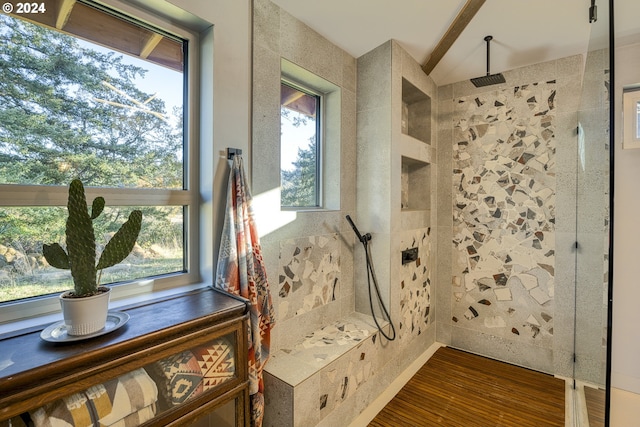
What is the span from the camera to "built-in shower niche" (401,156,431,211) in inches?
113

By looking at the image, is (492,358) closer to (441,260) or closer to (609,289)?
(441,260)

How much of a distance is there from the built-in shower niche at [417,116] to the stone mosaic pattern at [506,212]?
0.30 meters

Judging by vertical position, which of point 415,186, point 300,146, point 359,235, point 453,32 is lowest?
point 359,235

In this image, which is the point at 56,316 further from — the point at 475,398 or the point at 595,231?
the point at 475,398

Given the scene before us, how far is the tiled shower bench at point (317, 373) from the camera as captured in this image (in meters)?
1.49

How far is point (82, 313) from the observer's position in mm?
889

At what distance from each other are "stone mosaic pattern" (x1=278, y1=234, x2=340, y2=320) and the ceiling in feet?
4.62

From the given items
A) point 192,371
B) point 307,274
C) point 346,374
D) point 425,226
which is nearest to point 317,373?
point 346,374

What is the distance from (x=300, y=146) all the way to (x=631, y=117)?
1.98m

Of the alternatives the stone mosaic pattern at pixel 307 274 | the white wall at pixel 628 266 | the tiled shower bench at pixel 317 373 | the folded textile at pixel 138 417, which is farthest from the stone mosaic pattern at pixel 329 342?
the white wall at pixel 628 266


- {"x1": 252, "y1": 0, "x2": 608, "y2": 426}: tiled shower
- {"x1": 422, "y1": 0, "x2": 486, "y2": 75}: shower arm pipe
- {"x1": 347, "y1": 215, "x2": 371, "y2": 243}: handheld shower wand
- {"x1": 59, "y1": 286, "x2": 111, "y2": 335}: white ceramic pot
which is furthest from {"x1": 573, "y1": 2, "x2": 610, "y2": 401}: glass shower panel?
{"x1": 59, "y1": 286, "x2": 111, "y2": 335}: white ceramic pot

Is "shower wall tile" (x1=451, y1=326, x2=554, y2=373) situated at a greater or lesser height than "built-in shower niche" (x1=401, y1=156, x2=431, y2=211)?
lesser

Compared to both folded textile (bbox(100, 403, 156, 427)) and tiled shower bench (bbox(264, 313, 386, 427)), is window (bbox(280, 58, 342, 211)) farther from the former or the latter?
folded textile (bbox(100, 403, 156, 427))

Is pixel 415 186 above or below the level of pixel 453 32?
below
